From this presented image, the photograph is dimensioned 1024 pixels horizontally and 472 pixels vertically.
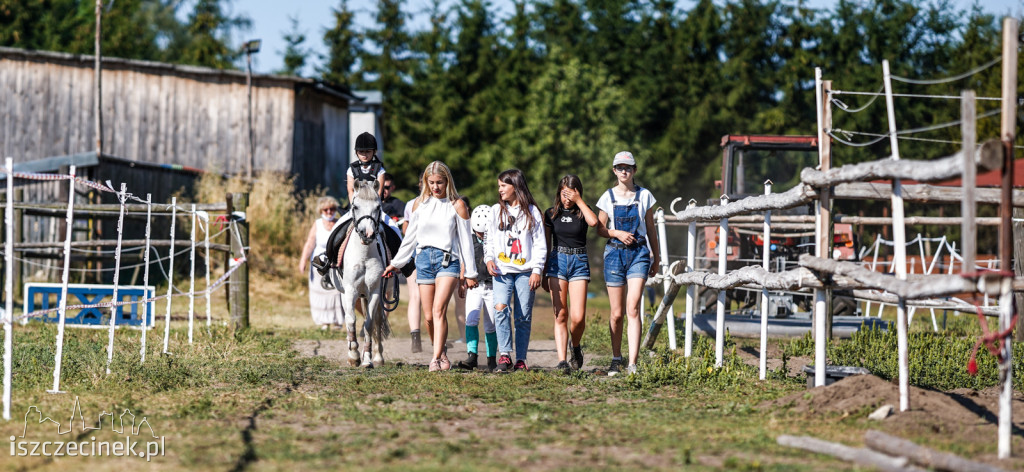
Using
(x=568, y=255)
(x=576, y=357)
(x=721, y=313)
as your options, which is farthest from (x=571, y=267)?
(x=721, y=313)

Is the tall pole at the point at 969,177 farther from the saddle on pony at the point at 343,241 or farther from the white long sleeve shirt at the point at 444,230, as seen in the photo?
the saddle on pony at the point at 343,241

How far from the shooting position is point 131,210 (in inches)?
527

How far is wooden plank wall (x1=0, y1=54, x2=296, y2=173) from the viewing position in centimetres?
2916

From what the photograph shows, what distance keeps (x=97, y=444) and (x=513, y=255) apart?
4.30 meters

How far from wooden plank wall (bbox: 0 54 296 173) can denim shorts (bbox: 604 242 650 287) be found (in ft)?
70.0

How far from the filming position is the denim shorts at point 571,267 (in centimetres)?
909

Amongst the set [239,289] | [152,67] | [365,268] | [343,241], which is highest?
[152,67]

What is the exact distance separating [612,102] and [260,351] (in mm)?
28390

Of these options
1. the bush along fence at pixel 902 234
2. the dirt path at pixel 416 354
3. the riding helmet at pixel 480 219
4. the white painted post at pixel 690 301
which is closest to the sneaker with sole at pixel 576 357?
the dirt path at pixel 416 354

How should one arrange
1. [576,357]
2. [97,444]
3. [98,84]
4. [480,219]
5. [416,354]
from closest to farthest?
[97,444] < [576,357] < [480,219] < [416,354] < [98,84]

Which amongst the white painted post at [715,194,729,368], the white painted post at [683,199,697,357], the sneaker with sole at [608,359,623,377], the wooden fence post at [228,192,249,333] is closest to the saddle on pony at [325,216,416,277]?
the sneaker with sole at [608,359,623,377]

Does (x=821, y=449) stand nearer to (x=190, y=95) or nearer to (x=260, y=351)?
(x=260, y=351)

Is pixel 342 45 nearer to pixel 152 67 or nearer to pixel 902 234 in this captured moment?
pixel 152 67

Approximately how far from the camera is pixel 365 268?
9844 mm
